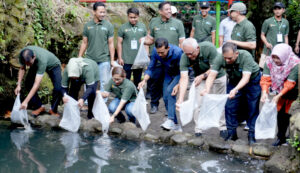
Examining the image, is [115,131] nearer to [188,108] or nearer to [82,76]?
[82,76]

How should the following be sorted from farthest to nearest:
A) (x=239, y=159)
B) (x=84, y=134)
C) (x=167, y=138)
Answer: (x=84, y=134), (x=167, y=138), (x=239, y=159)

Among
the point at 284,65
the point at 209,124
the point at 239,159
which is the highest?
the point at 284,65

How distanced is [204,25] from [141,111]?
10.2 ft

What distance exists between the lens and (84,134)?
6594 mm

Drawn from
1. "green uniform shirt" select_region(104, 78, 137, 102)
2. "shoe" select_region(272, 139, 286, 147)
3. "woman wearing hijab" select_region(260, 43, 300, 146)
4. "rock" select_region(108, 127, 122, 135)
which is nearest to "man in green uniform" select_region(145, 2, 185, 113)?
"green uniform shirt" select_region(104, 78, 137, 102)

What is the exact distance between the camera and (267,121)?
5.25 meters

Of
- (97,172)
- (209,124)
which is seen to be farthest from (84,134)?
(209,124)

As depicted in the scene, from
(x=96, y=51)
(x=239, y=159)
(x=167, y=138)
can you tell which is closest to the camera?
(x=239, y=159)

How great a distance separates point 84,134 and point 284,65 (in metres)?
3.38

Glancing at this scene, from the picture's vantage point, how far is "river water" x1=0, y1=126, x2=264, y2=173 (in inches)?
200

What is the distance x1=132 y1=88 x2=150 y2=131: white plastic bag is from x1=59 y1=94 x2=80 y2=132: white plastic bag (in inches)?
38.4

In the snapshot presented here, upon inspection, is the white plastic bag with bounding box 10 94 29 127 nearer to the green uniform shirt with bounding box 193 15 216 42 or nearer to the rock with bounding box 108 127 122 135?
the rock with bounding box 108 127 122 135

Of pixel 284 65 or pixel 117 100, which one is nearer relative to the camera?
pixel 284 65

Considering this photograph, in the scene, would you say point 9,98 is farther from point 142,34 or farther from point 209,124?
point 209,124
